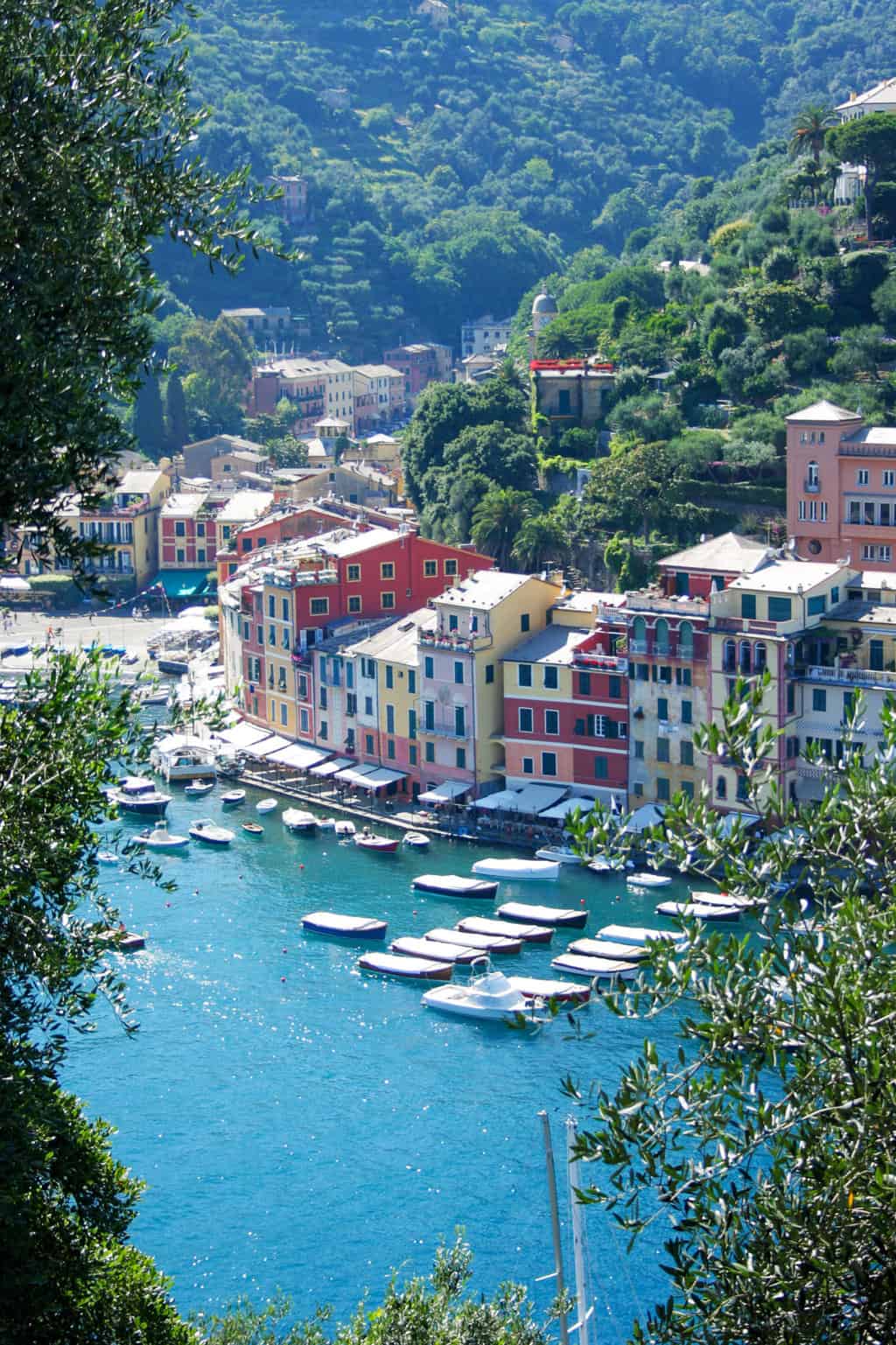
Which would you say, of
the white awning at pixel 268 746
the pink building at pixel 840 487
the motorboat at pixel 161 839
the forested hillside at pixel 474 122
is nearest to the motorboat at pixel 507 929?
the motorboat at pixel 161 839

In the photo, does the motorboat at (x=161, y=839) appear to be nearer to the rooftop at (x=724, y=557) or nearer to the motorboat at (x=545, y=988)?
the motorboat at (x=545, y=988)

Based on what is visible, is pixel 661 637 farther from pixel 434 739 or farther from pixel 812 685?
pixel 434 739

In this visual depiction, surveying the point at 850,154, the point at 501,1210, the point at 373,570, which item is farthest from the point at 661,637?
the point at 850,154

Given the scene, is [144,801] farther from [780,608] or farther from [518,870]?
[780,608]

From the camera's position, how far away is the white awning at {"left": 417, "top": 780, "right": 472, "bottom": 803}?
43062 mm

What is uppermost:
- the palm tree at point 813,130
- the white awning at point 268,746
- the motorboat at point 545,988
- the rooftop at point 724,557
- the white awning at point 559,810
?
the palm tree at point 813,130

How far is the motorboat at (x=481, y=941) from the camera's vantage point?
34.3 m

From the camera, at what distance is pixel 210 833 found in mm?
42344

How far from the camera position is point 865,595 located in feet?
129

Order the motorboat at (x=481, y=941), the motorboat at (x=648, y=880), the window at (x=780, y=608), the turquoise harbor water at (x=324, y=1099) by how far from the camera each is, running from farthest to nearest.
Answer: the window at (x=780, y=608), the motorboat at (x=648, y=880), the motorboat at (x=481, y=941), the turquoise harbor water at (x=324, y=1099)

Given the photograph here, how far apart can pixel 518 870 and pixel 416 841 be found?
3539 mm

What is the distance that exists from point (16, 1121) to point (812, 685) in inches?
1146

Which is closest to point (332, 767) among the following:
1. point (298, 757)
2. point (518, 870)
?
point (298, 757)

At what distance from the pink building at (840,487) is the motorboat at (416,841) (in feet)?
39.5
